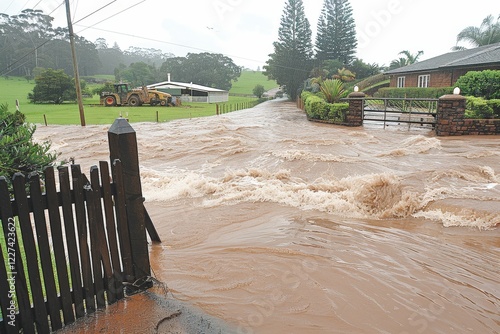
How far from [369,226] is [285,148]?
6708mm

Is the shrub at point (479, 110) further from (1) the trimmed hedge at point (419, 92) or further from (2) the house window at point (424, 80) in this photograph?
(2) the house window at point (424, 80)

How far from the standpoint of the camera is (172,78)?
7394 centimetres

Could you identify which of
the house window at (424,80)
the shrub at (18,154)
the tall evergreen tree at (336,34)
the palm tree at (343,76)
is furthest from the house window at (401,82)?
the shrub at (18,154)

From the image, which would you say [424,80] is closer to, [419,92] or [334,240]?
[419,92]

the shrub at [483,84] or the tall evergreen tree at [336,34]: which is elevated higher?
the tall evergreen tree at [336,34]

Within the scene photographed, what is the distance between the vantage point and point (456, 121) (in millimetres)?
13219

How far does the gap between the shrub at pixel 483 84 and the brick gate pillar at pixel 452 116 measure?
6.32 meters

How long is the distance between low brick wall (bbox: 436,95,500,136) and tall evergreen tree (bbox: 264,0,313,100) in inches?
1727

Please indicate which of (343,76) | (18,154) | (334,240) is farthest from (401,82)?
(18,154)

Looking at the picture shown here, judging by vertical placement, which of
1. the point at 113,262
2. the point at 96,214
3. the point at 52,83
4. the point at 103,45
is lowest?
the point at 113,262

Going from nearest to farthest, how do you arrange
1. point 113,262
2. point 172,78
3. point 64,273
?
point 64,273, point 113,262, point 172,78

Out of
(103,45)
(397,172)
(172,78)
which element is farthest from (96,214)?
(103,45)

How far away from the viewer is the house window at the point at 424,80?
27953 mm

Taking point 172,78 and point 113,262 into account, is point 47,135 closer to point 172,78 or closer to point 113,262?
point 113,262
